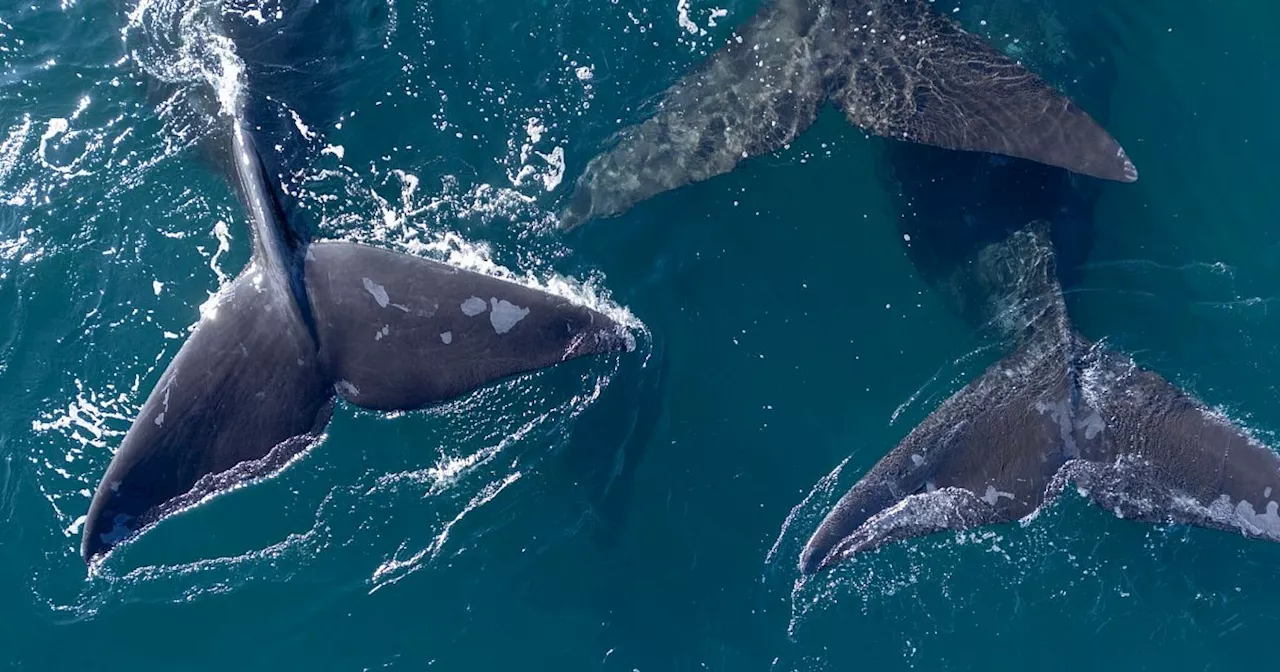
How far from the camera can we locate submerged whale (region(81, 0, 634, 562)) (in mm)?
10273

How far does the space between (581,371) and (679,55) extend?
520 centimetres

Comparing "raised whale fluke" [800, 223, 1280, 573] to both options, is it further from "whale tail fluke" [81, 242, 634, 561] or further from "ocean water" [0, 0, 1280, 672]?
"whale tail fluke" [81, 242, 634, 561]

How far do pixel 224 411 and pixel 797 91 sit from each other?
372 inches

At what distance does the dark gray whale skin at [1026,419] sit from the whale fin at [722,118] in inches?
74.7

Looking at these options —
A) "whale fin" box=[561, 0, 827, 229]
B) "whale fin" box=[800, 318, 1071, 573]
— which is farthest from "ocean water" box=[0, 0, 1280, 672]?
"whale fin" box=[800, 318, 1071, 573]

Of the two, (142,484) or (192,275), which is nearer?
(142,484)

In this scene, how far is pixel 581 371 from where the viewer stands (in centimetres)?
1438

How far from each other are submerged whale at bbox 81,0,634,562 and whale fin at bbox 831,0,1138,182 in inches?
259

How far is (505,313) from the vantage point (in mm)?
10570

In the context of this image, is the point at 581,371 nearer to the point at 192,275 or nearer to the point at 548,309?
the point at 548,309

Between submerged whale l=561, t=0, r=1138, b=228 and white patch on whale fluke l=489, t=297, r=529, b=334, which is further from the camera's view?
submerged whale l=561, t=0, r=1138, b=228

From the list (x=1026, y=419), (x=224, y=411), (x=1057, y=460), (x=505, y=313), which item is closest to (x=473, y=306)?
(x=505, y=313)

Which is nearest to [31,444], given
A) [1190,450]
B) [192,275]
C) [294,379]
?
[192,275]

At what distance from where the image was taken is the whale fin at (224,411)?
10109mm
